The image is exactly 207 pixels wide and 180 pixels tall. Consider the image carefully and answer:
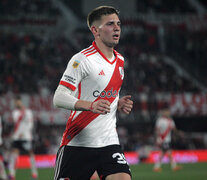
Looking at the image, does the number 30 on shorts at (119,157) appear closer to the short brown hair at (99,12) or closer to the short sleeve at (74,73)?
the short sleeve at (74,73)

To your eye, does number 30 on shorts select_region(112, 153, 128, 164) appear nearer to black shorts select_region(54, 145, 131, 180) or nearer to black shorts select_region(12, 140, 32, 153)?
black shorts select_region(54, 145, 131, 180)

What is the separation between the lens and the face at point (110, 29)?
18.0ft

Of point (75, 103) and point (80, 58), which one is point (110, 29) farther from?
point (75, 103)

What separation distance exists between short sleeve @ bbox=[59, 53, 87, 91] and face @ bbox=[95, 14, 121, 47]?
0.36 meters

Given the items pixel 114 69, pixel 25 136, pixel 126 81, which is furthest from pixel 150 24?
pixel 114 69

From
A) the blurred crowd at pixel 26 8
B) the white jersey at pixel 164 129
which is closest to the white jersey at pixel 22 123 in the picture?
the white jersey at pixel 164 129

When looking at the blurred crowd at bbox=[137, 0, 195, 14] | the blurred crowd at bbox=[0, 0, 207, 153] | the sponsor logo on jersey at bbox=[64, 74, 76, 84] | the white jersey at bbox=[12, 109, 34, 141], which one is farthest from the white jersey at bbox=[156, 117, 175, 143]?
the blurred crowd at bbox=[137, 0, 195, 14]

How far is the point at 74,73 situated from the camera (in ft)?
17.3

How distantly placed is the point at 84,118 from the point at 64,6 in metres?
30.7

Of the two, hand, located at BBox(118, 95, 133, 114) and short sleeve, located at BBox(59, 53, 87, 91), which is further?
hand, located at BBox(118, 95, 133, 114)

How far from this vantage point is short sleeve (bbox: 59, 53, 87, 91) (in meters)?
5.24

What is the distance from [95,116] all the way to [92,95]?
0.23m

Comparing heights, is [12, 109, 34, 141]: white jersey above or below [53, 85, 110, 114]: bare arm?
below

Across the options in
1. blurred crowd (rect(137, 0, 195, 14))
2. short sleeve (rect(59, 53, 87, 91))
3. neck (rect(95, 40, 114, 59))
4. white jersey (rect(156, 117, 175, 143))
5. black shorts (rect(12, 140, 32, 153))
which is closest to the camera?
short sleeve (rect(59, 53, 87, 91))
